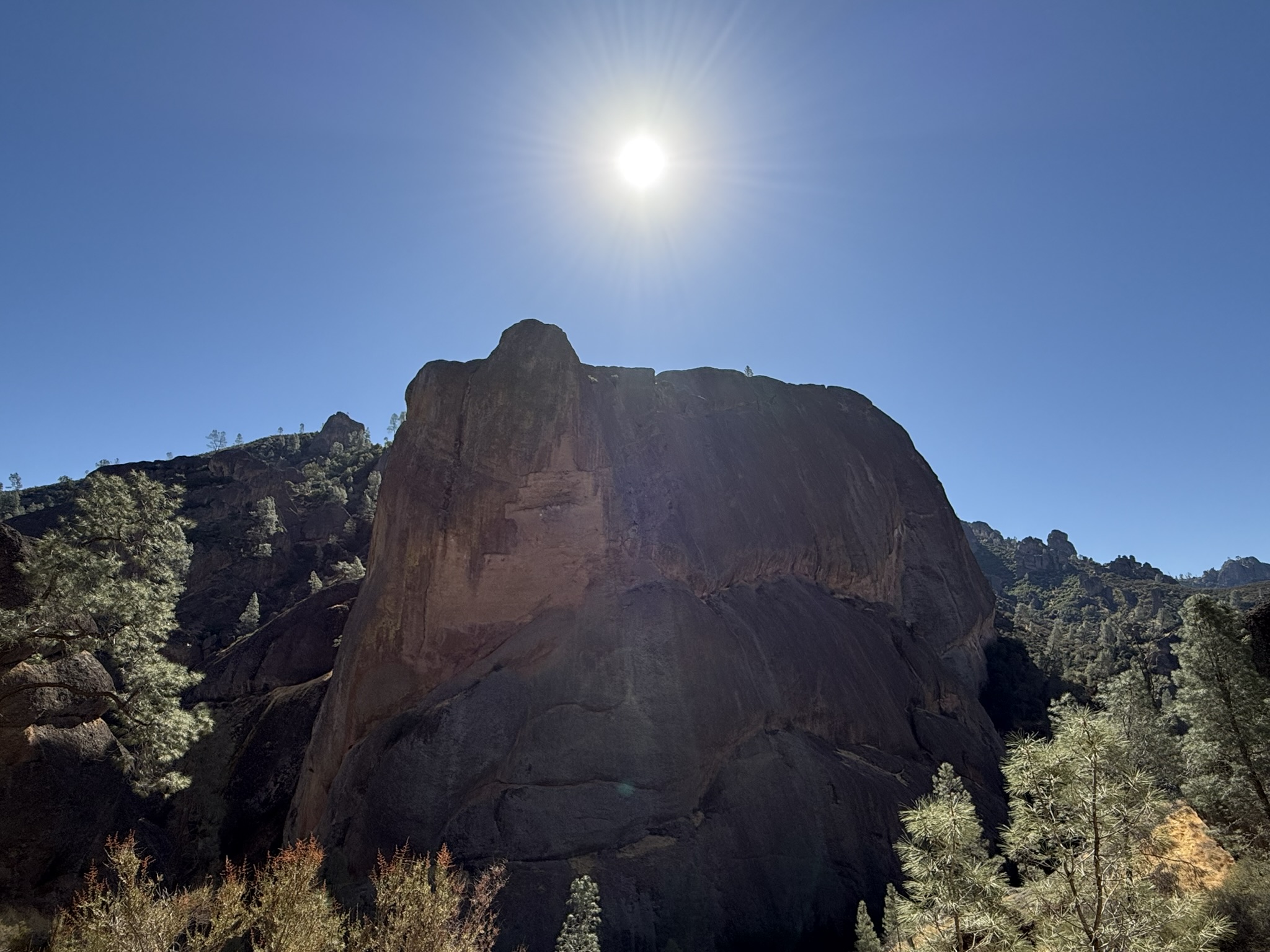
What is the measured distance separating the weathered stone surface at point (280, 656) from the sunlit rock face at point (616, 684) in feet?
36.3

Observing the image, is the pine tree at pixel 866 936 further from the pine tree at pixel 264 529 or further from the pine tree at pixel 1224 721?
the pine tree at pixel 264 529

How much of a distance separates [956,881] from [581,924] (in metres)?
8.74

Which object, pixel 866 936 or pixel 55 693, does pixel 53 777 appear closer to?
pixel 55 693

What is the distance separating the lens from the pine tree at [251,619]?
60.2 meters

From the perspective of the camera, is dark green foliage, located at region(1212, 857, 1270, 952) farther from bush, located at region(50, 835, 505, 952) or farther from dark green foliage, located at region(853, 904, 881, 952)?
bush, located at region(50, 835, 505, 952)

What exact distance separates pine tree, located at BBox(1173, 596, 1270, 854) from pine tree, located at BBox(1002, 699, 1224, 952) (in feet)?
47.8

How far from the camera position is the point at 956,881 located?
467 inches

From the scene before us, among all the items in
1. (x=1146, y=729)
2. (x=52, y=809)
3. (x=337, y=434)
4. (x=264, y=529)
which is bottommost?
(x=52, y=809)

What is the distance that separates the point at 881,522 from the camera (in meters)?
42.5

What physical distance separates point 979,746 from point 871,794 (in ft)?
39.8

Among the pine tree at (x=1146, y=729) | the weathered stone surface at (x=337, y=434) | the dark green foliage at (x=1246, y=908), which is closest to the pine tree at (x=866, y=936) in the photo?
the dark green foliage at (x=1246, y=908)

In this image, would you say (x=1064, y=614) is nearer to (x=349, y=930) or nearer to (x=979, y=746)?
(x=979, y=746)

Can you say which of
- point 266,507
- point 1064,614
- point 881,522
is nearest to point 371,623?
point 881,522

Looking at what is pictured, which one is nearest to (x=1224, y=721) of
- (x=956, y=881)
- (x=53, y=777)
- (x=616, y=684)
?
(x=956, y=881)
